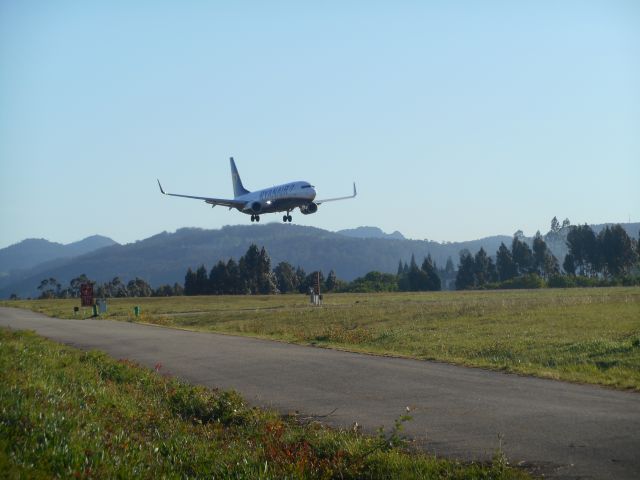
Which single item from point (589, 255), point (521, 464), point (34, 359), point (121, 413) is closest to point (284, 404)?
point (121, 413)

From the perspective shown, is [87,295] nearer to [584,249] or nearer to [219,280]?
[219,280]

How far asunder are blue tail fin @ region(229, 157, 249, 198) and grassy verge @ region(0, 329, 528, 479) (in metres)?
58.7

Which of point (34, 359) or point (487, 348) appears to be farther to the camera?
point (487, 348)

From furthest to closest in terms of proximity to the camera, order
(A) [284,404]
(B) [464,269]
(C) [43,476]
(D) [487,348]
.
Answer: (B) [464,269] < (D) [487,348] < (A) [284,404] < (C) [43,476]

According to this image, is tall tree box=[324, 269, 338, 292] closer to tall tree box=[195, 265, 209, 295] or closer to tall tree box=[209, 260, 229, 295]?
tall tree box=[209, 260, 229, 295]

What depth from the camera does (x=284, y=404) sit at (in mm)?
13586

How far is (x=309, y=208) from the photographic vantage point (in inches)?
2179

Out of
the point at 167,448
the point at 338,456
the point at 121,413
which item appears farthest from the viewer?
the point at 121,413

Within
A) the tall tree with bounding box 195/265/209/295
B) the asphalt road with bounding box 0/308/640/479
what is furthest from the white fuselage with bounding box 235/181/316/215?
the tall tree with bounding box 195/265/209/295

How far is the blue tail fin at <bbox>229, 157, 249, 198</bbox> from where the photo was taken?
2880 inches

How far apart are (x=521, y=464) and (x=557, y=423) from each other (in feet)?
7.25

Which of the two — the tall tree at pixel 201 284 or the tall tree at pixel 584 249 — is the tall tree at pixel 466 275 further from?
the tall tree at pixel 201 284

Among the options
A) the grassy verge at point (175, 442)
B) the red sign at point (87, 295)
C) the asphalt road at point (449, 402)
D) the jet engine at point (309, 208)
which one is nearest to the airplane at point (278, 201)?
the jet engine at point (309, 208)

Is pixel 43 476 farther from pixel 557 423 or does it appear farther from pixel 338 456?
pixel 557 423
